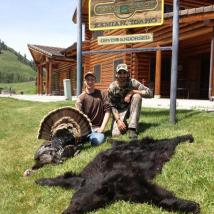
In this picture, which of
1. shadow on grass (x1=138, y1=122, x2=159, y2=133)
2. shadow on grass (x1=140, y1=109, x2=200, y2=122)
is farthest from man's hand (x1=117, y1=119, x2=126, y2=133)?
shadow on grass (x1=140, y1=109, x2=200, y2=122)

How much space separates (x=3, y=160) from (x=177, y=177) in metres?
3.48

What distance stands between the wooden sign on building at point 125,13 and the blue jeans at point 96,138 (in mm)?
2834

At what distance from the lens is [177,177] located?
4.62 m

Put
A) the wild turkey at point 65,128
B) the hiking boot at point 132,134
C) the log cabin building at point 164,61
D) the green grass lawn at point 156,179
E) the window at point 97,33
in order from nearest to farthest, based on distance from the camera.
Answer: the green grass lawn at point 156,179 < the wild turkey at point 65,128 < the hiking boot at point 132,134 < the log cabin building at point 164,61 < the window at point 97,33

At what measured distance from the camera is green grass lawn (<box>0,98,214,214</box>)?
4.21 m

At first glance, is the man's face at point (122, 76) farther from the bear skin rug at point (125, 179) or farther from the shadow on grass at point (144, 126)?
the bear skin rug at point (125, 179)

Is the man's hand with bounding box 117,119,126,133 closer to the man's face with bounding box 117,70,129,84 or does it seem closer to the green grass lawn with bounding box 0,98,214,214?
the green grass lawn with bounding box 0,98,214,214

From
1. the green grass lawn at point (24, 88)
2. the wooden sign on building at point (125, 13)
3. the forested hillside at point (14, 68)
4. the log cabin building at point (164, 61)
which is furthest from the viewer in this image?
the forested hillside at point (14, 68)

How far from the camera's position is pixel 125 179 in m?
4.39

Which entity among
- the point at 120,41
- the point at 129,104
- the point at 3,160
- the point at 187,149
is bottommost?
the point at 3,160

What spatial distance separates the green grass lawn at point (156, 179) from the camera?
421 centimetres

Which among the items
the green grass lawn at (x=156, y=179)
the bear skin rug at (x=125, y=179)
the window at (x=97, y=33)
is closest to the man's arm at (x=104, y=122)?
the green grass lawn at (x=156, y=179)

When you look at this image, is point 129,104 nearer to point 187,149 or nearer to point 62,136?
point 62,136

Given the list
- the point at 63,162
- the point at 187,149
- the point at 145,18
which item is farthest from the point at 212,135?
the point at 145,18
